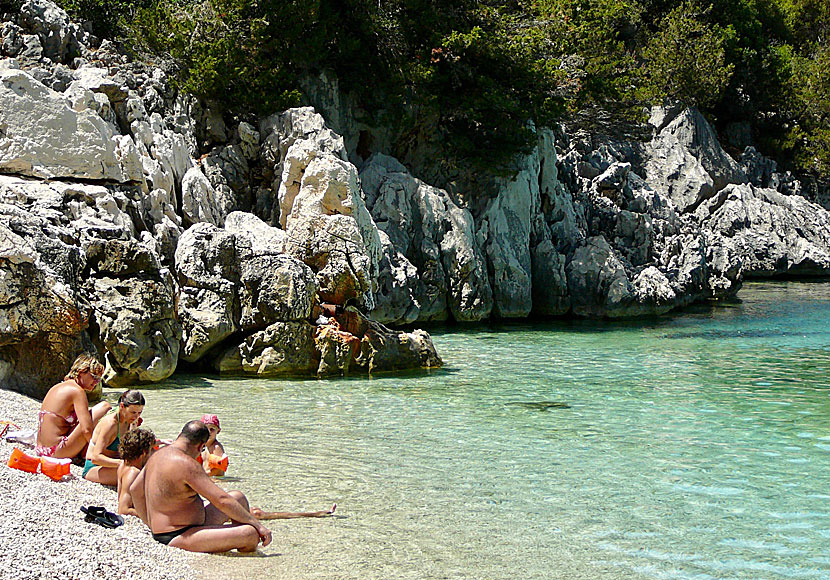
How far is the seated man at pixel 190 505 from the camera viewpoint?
548cm

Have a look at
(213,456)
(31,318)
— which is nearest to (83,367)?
(213,456)

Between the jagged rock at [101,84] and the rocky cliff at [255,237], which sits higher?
the jagged rock at [101,84]

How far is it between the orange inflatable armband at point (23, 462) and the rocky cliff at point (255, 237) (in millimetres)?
3872

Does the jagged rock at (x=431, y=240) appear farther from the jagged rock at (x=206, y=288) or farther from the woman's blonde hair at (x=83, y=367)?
the woman's blonde hair at (x=83, y=367)

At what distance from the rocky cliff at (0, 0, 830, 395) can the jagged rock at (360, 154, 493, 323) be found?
0.17 feet

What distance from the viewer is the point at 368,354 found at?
1450 cm

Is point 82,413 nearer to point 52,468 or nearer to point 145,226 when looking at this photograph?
point 52,468

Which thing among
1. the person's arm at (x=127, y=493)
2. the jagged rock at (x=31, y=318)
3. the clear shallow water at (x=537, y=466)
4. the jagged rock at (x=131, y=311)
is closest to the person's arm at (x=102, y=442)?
the person's arm at (x=127, y=493)

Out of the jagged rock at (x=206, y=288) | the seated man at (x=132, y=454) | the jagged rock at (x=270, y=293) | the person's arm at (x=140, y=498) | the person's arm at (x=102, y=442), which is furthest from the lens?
the jagged rock at (x=270, y=293)

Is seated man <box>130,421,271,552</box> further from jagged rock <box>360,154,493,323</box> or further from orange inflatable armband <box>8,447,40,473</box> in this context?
jagged rock <box>360,154,493,323</box>

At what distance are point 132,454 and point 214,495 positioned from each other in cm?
124

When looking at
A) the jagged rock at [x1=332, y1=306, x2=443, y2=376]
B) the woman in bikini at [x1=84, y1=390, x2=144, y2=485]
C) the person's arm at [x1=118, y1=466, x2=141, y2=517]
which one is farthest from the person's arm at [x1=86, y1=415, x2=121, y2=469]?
the jagged rock at [x1=332, y1=306, x2=443, y2=376]

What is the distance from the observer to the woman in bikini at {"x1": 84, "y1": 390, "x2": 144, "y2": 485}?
Result: 22.3 ft

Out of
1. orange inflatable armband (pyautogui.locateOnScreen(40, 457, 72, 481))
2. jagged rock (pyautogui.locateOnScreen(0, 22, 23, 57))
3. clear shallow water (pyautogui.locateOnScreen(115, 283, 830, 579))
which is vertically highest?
jagged rock (pyautogui.locateOnScreen(0, 22, 23, 57))
